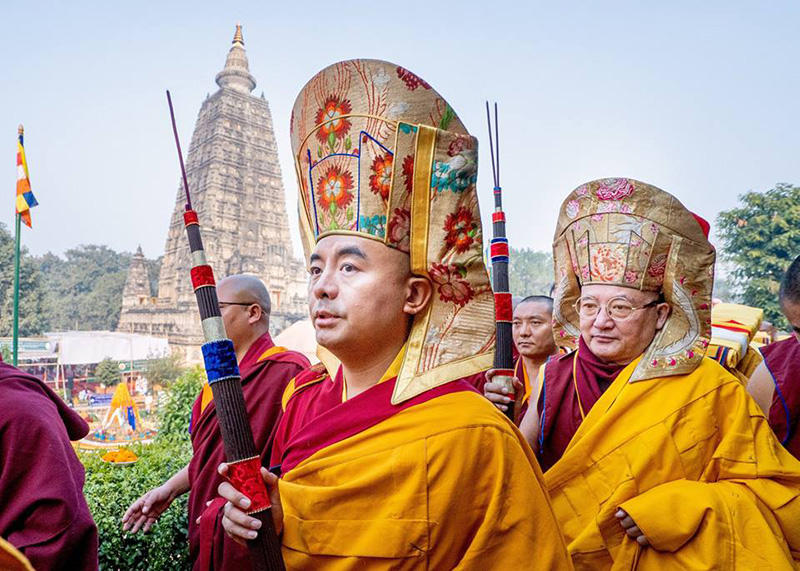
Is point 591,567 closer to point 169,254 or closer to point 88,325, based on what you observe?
point 169,254

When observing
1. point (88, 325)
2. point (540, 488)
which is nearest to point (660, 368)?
point (540, 488)

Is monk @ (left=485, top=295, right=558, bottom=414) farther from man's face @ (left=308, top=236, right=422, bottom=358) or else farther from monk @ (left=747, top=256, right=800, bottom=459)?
man's face @ (left=308, top=236, right=422, bottom=358)

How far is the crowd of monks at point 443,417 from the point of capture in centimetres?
149

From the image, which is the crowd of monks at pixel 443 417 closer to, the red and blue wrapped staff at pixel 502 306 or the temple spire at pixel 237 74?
the red and blue wrapped staff at pixel 502 306

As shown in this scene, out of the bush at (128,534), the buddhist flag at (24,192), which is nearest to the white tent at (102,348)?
the buddhist flag at (24,192)

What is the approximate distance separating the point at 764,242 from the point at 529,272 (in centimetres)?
4702

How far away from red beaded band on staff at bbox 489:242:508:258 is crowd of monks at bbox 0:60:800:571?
49cm

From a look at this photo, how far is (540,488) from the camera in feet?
5.19

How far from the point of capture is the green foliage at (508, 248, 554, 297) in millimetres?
66500

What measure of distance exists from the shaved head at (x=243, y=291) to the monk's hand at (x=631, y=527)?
2.28 m

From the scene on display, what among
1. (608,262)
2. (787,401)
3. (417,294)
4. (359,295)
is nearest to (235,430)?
(359,295)

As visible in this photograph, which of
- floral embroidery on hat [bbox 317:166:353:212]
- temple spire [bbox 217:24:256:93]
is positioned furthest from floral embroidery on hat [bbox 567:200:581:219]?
temple spire [bbox 217:24:256:93]

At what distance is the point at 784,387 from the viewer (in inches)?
122

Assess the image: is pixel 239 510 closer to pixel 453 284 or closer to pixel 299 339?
pixel 453 284
